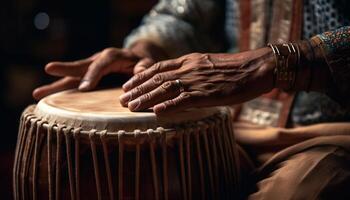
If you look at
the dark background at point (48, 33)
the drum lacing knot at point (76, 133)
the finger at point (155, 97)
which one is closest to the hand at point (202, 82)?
the finger at point (155, 97)

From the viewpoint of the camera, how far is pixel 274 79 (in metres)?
1.15

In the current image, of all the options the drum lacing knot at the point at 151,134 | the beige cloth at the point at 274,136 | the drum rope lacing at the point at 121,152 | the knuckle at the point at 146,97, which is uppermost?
the knuckle at the point at 146,97

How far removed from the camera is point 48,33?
3.50 meters

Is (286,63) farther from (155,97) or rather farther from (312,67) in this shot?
(155,97)

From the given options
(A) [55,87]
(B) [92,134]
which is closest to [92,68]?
(A) [55,87]

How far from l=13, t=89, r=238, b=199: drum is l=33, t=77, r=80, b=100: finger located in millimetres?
253

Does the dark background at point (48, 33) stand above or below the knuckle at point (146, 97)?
below

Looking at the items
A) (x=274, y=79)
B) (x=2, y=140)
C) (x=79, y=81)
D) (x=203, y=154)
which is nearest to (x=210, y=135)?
(x=203, y=154)

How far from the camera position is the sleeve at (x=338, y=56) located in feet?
3.76

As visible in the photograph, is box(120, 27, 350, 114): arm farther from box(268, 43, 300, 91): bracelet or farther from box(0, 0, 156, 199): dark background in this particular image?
box(0, 0, 156, 199): dark background

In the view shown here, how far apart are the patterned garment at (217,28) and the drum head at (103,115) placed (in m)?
0.38

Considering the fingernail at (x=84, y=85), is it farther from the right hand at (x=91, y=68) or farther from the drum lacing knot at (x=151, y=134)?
the drum lacing knot at (x=151, y=134)

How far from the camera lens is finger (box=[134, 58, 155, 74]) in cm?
133

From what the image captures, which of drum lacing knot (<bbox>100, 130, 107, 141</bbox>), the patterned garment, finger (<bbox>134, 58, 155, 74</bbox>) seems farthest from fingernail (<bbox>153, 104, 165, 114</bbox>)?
the patterned garment
